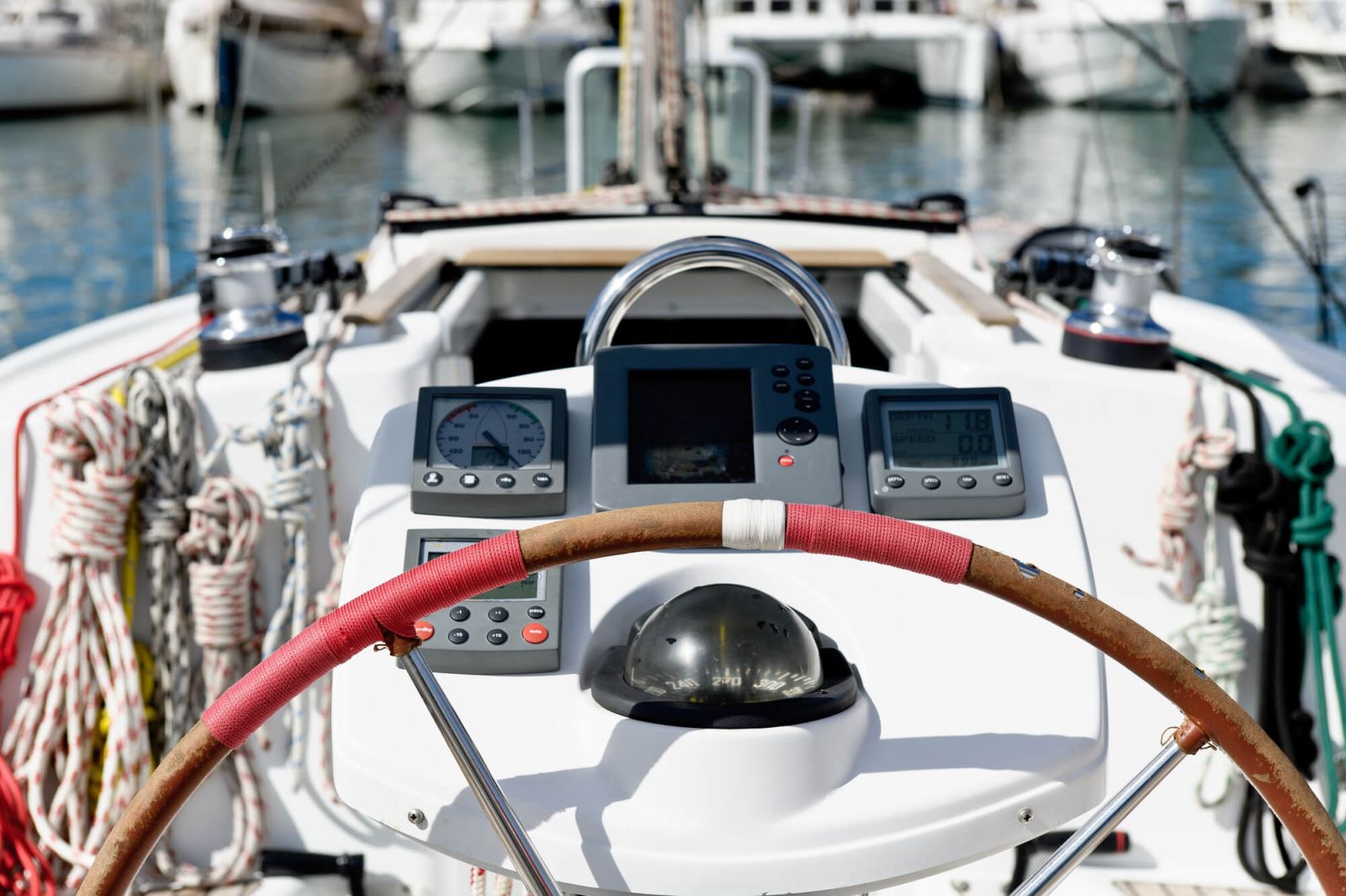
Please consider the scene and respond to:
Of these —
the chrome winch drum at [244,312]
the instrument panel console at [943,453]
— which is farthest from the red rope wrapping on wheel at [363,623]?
the chrome winch drum at [244,312]

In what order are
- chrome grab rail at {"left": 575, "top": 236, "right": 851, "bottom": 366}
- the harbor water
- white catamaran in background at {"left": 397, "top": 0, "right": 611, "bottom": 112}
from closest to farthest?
chrome grab rail at {"left": 575, "top": 236, "right": 851, "bottom": 366}
the harbor water
white catamaran in background at {"left": 397, "top": 0, "right": 611, "bottom": 112}

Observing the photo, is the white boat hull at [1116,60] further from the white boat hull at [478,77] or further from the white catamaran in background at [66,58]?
the white catamaran in background at [66,58]

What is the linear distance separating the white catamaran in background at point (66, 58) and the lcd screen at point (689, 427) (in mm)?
23819

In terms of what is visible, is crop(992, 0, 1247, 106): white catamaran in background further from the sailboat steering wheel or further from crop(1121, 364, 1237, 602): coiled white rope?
the sailboat steering wheel

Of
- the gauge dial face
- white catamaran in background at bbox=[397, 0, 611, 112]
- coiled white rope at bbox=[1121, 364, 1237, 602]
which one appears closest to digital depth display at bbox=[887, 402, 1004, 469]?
the gauge dial face

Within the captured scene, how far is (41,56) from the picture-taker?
868 inches

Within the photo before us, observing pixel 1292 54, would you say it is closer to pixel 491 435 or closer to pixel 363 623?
pixel 491 435

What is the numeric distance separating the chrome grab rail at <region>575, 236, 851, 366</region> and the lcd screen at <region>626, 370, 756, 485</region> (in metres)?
0.23

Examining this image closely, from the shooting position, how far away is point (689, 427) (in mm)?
1257

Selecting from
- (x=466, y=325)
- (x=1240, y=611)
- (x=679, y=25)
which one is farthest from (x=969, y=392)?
(x=679, y=25)

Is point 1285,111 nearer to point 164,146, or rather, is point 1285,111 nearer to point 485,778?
point 164,146

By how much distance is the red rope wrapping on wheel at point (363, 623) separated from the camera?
2.89ft

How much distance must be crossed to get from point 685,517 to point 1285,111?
2750 centimetres

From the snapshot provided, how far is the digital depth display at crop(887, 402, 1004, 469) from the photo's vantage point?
1260 mm
